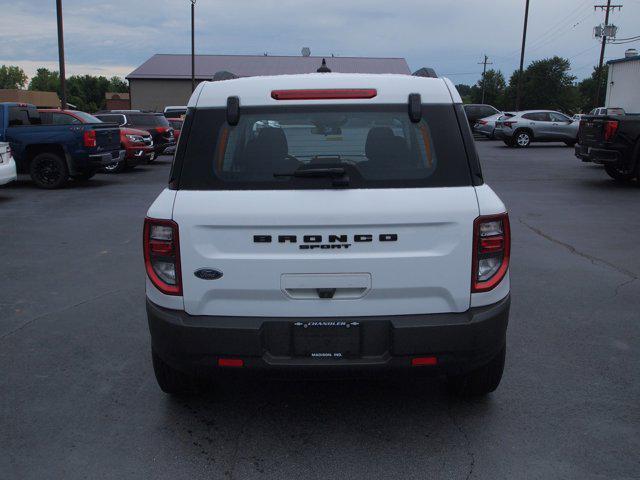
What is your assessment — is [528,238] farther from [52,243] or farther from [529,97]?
[529,97]

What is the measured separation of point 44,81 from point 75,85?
39462mm

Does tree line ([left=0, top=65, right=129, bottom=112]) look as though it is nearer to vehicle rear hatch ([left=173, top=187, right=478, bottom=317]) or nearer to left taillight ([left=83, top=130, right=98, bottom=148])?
left taillight ([left=83, top=130, right=98, bottom=148])

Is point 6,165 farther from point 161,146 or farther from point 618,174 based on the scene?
point 618,174

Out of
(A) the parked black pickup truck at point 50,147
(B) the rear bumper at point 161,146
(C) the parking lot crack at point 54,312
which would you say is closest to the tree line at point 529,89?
(B) the rear bumper at point 161,146

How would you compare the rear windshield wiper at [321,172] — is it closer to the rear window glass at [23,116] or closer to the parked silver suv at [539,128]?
the rear window glass at [23,116]

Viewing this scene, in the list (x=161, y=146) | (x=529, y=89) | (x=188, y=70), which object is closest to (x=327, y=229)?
(x=161, y=146)

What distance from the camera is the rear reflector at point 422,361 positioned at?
3266 millimetres

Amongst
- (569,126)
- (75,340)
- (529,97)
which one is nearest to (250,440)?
(75,340)

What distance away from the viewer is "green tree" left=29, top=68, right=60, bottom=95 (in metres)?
155

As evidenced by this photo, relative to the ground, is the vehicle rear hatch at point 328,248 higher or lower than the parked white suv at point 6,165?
higher

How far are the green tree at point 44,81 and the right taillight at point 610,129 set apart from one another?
154879mm

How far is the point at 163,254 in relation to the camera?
331 centimetres

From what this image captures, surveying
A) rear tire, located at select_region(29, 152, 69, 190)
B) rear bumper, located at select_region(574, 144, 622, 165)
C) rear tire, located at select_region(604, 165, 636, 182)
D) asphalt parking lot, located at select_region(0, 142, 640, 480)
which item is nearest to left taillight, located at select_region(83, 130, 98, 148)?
rear tire, located at select_region(29, 152, 69, 190)

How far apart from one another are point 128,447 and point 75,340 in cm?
192
